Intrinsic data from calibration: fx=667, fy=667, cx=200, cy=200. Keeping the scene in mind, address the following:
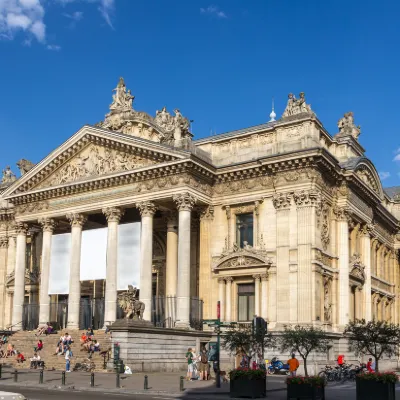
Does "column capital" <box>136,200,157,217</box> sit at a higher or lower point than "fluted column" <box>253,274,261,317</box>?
higher

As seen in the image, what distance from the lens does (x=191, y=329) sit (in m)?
39.1

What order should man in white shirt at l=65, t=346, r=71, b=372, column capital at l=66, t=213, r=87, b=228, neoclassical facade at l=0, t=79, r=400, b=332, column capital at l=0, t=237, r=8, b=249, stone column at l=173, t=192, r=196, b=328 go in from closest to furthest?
man in white shirt at l=65, t=346, r=71, b=372
neoclassical facade at l=0, t=79, r=400, b=332
stone column at l=173, t=192, r=196, b=328
column capital at l=66, t=213, r=87, b=228
column capital at l=0, t=237, r=8, b=249

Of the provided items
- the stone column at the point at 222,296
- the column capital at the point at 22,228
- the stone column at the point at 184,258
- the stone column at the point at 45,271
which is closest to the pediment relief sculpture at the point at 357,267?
the stone column at the point at 222,296

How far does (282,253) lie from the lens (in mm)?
39000

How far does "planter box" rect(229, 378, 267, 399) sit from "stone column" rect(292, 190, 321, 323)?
14.6 meters

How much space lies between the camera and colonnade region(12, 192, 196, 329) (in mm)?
39438

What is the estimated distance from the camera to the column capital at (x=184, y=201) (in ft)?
130

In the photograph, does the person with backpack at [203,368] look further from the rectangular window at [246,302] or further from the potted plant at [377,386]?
the potted plant at [377,386]

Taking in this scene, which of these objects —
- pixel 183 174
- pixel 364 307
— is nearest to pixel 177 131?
pixel 183 174

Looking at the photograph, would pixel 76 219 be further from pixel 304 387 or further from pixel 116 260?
pixel 304 387

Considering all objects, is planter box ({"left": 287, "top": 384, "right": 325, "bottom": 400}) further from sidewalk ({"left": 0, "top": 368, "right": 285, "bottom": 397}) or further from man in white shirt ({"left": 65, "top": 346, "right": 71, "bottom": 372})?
man in white shirt ({"left": 65, "top": 346, "right": 71, "bottom": 372})

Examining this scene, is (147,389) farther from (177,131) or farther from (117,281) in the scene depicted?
(177,131)

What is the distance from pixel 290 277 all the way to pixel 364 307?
9.29m

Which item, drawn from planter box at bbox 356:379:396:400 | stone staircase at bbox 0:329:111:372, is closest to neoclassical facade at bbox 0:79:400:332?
stone staircase at bbox 0:329:111:372
